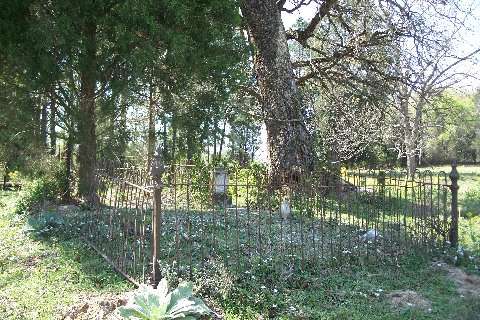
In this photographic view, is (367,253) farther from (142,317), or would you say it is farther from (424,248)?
(142,317)

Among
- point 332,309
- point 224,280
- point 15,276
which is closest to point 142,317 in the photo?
point 224,280

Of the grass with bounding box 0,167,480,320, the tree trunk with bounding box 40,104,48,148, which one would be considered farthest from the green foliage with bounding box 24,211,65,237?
the tree trunk with bounding box 40,104,48,148

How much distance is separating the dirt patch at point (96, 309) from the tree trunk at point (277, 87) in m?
6.00

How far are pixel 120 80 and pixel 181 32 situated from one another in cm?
155

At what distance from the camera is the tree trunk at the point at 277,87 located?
10.3 metres

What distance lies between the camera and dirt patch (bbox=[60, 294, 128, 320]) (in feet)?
14.3

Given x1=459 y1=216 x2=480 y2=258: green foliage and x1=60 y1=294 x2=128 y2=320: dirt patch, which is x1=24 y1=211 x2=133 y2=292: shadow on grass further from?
x1=459 y1=216 x2=480 y2=258: green foliage

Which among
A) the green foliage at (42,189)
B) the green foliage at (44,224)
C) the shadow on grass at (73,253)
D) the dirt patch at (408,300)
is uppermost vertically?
the green foliage at (42,189)

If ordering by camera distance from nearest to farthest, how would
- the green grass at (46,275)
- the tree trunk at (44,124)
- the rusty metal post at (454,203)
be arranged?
the green grass at (46,275) < the rusty metal post at (454,203) < the tree trunk at (44,124)

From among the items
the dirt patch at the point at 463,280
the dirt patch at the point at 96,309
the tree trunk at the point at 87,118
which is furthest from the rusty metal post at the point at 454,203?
the tree trunk at the point at 87,118

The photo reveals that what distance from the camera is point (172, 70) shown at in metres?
9.59

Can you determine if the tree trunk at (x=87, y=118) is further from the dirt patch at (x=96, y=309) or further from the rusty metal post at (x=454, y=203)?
the rusty metal post at (x=454, y=203)

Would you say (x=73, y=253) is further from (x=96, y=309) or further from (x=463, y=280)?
(x=463, y=280)

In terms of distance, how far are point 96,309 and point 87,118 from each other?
5.52 m
